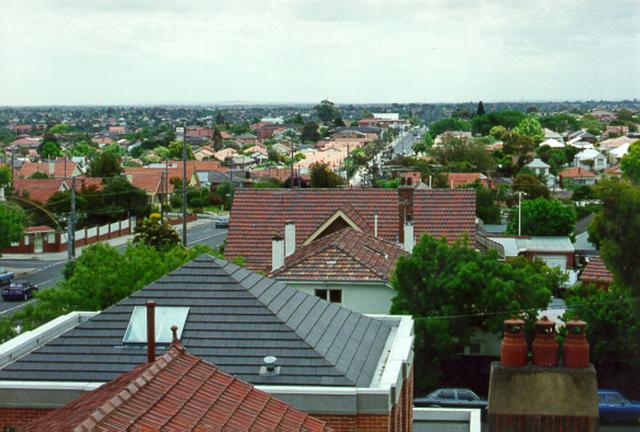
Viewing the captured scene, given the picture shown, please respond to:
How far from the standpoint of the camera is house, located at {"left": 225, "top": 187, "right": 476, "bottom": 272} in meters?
39.0

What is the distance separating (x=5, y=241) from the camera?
68.9 metres

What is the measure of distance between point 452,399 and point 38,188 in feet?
223

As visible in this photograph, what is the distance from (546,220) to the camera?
69.4 meters

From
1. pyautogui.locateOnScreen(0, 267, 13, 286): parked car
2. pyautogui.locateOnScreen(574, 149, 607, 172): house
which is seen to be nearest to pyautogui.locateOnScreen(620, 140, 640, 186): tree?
pyautogui.locateOnScreen(574, 149, 607, 172): house

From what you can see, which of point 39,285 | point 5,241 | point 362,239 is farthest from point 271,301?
point 5,241

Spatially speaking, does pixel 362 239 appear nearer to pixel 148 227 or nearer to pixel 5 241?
pixel 148 227

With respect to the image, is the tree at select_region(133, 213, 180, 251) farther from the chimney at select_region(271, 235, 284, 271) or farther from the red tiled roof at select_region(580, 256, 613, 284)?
the red tiled roof at select_region(580, 256, 613, 284)

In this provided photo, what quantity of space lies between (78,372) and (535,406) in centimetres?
670

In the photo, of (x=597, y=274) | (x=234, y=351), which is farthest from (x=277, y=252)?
(x=234, y=351)

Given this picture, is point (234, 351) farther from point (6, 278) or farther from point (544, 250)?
point (6, 278)

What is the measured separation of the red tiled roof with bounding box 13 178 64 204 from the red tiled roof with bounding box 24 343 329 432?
77828 mm

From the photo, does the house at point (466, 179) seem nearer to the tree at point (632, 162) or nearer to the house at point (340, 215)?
the tree at point (632, 162)

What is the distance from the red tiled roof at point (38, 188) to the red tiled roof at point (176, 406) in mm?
77828

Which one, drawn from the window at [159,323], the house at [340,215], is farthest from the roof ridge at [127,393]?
the house at [340,215]
